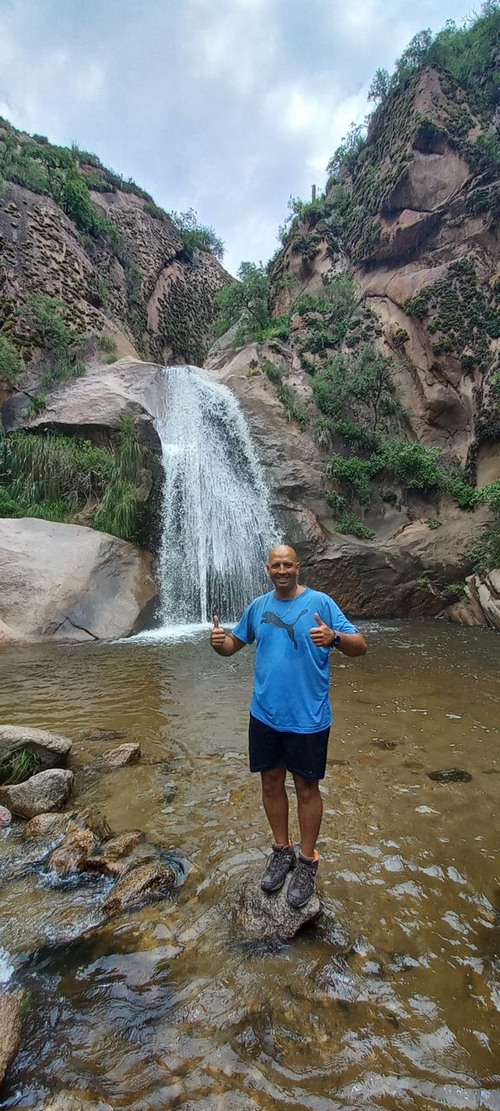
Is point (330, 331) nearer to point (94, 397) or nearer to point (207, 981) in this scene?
point (94, 397)

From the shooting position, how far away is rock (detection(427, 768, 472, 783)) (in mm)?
4125

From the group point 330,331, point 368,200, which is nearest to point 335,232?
point 368,200

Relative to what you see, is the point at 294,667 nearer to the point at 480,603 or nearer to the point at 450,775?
the point at 450,775

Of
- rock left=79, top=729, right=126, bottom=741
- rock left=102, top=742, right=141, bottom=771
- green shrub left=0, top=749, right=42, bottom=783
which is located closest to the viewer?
green shrub left=0, top=749, right=42, bottom=783

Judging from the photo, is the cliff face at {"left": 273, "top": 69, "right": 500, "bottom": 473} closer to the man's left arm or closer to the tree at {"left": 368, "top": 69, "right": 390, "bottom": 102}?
the tree at {"left": 368, "top": 69, "right": 390, "bottom": 102}

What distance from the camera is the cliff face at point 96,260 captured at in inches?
726

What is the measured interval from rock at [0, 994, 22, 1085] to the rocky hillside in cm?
1154

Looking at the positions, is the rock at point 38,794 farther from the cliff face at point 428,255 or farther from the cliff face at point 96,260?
the cliff face at point 96,260

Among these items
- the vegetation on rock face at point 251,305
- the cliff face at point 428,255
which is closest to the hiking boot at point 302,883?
the cliff face at point 428,255

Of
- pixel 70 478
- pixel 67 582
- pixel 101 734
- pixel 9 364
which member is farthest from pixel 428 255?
pixel 101 734

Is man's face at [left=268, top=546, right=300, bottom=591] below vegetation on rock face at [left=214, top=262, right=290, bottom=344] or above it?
below

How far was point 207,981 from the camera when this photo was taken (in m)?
2.12

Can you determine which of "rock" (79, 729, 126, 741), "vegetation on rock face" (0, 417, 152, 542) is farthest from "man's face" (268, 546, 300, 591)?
"vegetation on rock face" (0, 417, 152, 542)

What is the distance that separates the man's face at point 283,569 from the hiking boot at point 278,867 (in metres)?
1.36
